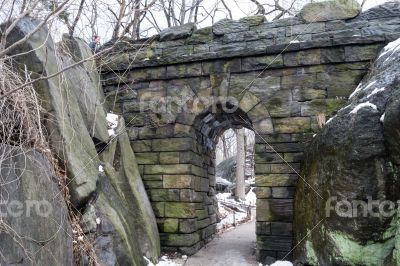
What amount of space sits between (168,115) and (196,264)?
6.80 feet

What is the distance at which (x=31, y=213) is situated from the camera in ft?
8.83

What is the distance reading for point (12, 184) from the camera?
8.82 ft

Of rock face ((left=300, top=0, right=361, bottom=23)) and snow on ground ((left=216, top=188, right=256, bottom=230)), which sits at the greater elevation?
rock face ((left=300, top=0, right=361, bottom=23))

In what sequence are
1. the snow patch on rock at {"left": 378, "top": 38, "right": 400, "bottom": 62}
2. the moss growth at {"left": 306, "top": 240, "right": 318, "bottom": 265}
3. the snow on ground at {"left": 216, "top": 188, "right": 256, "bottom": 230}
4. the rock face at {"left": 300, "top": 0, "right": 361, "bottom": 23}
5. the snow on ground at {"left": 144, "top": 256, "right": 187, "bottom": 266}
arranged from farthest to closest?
the snow on ground at {"left": 216, "top": 188, "right": 256, "bottom": 230} < the rock face at {"left": 300, "top": 0, "right": 361, "bottom": 23} < the snow on ground at {"left": 144, "top": 256, "right": 187, "bottom": 266} < the snow patch on rock at {"left": 378, "top": 38, "right": 400, "bottom": 62} < the moss growth at {"left": 306, "top": 240, "right": 318, "bottom": 265}

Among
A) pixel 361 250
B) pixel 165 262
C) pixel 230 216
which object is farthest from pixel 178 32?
pixel 230 216

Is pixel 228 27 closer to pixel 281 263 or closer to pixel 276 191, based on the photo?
pixel 276 191

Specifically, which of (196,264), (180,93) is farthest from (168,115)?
(196,264)

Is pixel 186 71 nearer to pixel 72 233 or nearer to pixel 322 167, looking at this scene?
pixel 322 167

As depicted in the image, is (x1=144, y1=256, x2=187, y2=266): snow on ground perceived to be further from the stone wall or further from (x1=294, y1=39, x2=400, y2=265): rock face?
(x1=294, y1=39, x2=400, y2=265): rock face

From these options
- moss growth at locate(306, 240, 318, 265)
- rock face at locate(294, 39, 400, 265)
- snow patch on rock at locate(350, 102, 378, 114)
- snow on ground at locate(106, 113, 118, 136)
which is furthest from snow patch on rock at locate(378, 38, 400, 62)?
snow on ground at locate(106, 113, 118, 136)

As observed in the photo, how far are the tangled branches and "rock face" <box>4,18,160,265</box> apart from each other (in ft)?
0.92

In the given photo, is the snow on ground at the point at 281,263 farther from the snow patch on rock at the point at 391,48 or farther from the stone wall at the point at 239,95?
the snow patch on rock at the point at 391,48

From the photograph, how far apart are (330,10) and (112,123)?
3.34 meters

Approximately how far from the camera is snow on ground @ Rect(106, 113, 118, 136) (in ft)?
16.5
